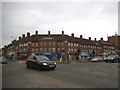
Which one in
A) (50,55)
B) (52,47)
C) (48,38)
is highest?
(48,38)

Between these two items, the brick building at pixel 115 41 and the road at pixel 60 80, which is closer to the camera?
the road at pixel 60 80

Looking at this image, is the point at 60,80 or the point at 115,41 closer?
the point at 60,80

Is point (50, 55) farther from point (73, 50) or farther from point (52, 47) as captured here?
point (73, 50)

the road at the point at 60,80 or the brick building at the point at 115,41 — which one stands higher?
the brick building at the point at 115,41

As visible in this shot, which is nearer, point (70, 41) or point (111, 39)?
point (70, 41)

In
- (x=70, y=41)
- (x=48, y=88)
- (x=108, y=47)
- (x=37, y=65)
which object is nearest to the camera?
(x=48, y=88)

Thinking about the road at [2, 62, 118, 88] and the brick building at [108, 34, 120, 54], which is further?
the brick building at [108, 34, 120, 54]

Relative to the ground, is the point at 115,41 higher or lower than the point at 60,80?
higher

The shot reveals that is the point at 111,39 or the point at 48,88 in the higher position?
the point at 111,39

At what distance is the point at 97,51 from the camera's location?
254 feet

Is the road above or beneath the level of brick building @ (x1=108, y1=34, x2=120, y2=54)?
beneath

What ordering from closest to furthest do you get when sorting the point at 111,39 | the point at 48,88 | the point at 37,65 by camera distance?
the point at 48,88
the point at 37,65
the point at 111,39

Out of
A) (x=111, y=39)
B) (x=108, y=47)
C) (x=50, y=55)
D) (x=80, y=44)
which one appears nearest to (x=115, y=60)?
(x=50, y=55)

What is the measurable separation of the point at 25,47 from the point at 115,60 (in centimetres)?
4898
